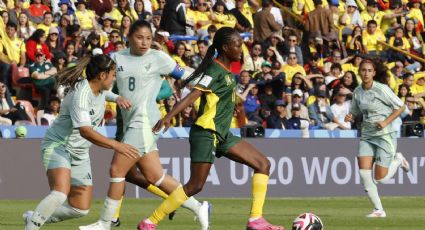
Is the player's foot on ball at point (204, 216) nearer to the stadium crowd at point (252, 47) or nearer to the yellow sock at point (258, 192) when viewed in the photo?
the yellow sock at point (258, 192)

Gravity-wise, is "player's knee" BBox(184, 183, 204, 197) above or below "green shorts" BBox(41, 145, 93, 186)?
below

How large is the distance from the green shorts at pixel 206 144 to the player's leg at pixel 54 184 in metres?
1.49

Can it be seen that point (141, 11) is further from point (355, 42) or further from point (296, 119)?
point (355, 42)

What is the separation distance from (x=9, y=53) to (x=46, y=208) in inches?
493

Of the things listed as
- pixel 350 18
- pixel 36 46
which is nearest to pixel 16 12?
pixel 36 46

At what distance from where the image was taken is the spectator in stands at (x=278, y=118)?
24.9 metres

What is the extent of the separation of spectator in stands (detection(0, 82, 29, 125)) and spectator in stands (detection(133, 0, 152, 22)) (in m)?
5.19

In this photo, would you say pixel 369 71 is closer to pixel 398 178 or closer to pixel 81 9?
pixel 398 178

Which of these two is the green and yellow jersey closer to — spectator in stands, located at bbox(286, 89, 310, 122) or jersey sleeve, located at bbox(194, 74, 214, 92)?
jersey sleeve, located at bbox(194, 74, 214, 92)

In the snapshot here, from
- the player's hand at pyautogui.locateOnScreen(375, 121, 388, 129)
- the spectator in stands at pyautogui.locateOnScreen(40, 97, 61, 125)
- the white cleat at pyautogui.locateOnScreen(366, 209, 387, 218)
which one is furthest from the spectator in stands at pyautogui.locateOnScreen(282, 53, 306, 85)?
the white cleat at pyautogui.locateOnScreen(366, 209, 387, 218)

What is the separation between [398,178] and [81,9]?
24.3 feet

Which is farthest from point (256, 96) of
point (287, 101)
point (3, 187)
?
point (3, 187)

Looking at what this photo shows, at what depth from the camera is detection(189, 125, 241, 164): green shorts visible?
13000 mm

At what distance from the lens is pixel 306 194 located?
2352 cm
